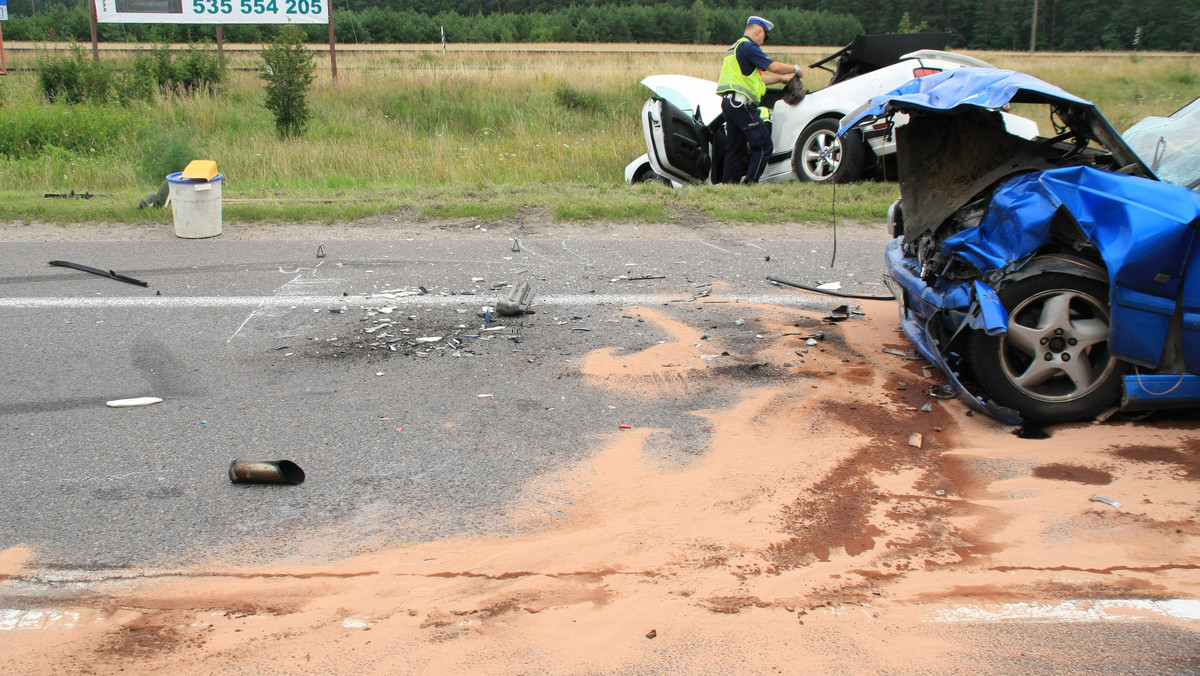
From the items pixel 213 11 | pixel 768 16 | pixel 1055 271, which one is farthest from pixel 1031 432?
pixel 768 16

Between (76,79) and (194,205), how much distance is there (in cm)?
1202

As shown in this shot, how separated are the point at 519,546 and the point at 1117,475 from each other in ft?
8.99

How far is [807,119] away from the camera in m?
10.9

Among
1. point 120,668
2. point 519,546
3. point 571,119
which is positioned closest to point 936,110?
point 519,546

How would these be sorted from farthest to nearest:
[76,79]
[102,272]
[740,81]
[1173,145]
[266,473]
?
[76,79] < [740,81] < [102,272] < [1173,145] < [266,473]

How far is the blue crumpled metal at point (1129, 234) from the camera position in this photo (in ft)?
13.7

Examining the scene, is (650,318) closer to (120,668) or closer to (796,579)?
(796,579)

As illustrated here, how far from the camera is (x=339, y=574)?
3.24 meters

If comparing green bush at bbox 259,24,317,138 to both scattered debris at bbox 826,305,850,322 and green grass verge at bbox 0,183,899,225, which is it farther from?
scattered debris at bbox 826,305,850,322

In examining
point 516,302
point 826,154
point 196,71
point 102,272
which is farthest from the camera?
point 196,71

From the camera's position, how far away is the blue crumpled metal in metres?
4.17

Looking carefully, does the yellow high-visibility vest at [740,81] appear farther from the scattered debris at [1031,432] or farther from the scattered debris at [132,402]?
the scattered debris at [132,402]

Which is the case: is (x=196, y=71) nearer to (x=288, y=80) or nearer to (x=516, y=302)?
(x=288, y=80)

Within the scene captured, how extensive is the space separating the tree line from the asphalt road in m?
45.6
